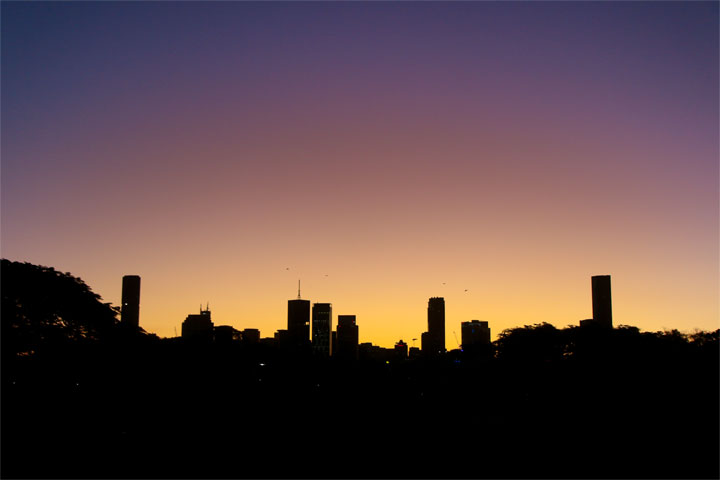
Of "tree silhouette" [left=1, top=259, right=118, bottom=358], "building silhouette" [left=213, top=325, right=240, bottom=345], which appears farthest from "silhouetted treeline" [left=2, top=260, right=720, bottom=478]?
"building silhouette" [left=213, top=325, right=240, bottom=345]

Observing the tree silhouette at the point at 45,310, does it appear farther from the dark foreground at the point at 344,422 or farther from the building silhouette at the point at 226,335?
the building silhouette at the point at 226,335

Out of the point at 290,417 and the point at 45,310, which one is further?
the point at 290,417

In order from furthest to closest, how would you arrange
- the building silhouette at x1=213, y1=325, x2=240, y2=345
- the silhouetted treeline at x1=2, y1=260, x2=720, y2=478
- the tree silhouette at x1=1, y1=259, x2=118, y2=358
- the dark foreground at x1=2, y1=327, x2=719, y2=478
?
the building silhouette at x1=213, y1=325, x2=240, y2=345
the tree silhouette at x1=1, y1=259, x2=118, y2=358
the silhouetted treeline at x1=2, y1=260, x2=720, y2=478
the dark foreground at x1=2, y1=327, x2=719, y2=478

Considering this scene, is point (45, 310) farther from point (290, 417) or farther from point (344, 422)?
point (344, 422)

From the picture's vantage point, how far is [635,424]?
2914 centimetres

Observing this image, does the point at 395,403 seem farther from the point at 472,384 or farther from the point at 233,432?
the point at 233,432

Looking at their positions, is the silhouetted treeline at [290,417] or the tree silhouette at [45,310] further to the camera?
the tree silhouette at [45,310]

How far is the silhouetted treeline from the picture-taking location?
22.0 meters

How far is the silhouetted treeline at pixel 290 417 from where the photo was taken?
22016 mm

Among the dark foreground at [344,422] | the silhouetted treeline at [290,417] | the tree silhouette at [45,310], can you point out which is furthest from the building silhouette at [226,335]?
the tree silhouette at [45,310]

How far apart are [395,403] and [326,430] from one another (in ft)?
61.1

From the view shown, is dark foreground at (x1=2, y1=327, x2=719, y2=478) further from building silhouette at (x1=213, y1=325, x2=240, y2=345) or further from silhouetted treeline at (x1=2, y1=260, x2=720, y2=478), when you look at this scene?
building silhouette at (x1=213, y1=325, x2=240, y2=345)

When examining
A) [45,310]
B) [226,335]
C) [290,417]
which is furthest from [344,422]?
[226,335]

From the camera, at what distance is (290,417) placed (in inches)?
1410
